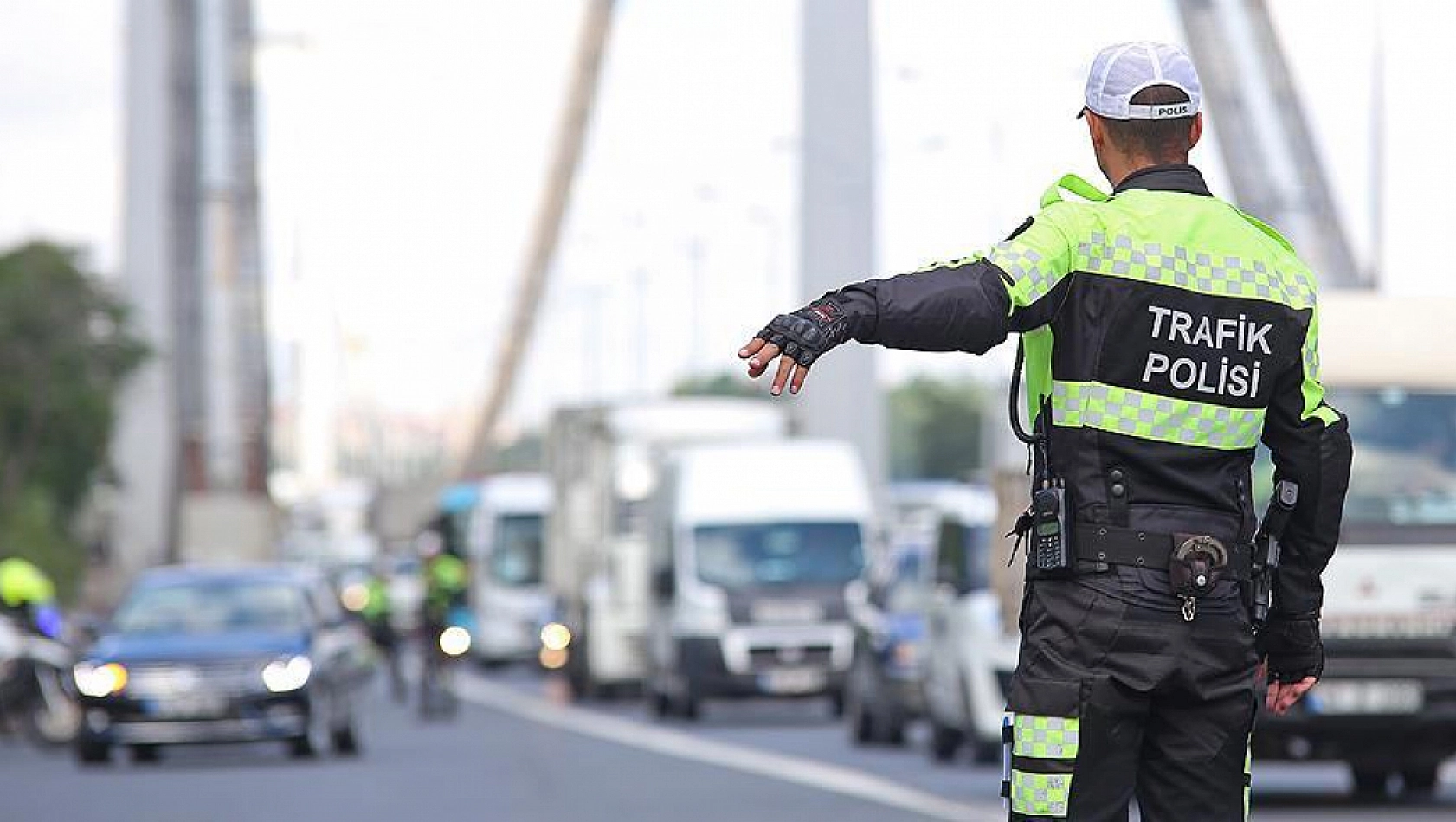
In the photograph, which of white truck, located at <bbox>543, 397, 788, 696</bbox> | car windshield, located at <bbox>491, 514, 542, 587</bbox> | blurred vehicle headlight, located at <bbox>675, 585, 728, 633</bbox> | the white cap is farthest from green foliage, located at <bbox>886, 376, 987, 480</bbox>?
the white cap

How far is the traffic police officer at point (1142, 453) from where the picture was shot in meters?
6.00

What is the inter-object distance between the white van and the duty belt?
44.0ft

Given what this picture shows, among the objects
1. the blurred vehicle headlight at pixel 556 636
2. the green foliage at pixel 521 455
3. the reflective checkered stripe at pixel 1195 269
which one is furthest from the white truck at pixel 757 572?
the green foliage at pixel 521 455

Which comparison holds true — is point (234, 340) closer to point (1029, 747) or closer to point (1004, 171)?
point (1004, 171)

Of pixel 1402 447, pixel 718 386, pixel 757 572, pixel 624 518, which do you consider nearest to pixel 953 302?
pixel 1402 447

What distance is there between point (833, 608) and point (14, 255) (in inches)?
1450

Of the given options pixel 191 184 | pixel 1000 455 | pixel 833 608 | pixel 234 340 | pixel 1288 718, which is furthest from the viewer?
pixel 234 340

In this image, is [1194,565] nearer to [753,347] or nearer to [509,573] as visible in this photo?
[753,347]

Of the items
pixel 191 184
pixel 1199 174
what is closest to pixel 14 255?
pixel 191 184

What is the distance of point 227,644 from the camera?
75.3 ft

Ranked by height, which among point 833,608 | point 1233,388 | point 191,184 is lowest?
point 833,608

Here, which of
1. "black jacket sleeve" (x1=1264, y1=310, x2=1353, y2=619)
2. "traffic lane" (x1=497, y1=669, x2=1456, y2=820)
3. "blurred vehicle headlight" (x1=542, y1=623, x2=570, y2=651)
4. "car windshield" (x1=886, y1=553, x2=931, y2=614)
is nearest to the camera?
"black jacket sleeve" (x1=1264, y1=310, x2=1353, y2=619)

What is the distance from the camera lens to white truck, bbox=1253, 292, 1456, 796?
16.0 m

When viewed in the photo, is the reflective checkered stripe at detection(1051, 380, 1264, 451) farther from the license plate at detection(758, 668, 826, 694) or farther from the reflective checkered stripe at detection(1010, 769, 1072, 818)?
the license plate at detection(758, 668, 826, 694)
